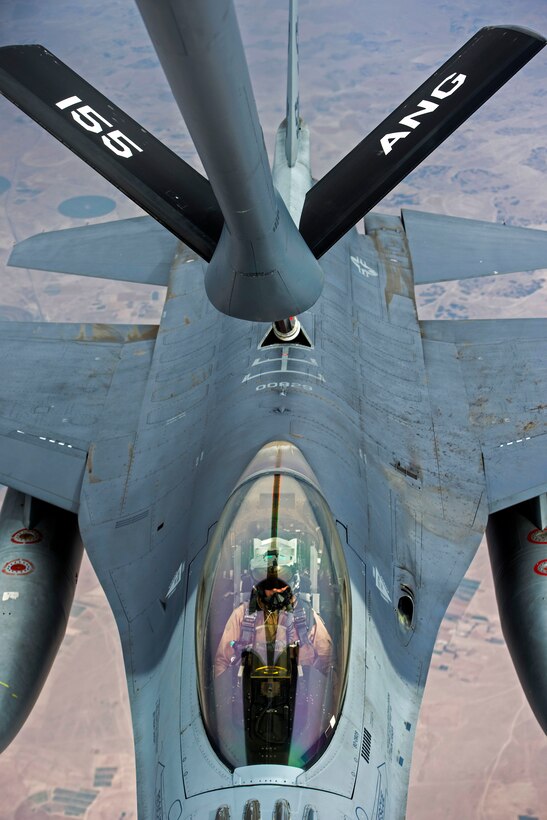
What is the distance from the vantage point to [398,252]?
11.2 m

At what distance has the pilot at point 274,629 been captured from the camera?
196 inches

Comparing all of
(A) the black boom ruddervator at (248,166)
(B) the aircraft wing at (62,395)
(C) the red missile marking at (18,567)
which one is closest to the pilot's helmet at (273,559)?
(A) the black boom ruddervator at (248,166)

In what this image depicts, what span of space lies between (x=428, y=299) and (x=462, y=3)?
38.6ft

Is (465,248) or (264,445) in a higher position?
(465,248)

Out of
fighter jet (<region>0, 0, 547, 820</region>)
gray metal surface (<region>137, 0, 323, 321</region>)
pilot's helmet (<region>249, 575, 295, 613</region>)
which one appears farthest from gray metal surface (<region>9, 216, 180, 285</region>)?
pilot's helmet (<region>249, 575, 295, 613</region>)

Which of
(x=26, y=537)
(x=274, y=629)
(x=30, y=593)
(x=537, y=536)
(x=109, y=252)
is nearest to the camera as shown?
(x=274, y=629)

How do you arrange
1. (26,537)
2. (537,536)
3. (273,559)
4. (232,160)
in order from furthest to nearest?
1. (26,537)
2. (537,536)
3. (273,559)
4. (232,160)

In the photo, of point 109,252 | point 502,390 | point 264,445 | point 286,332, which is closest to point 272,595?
point 264,445

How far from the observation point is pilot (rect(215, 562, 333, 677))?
16.3 feet

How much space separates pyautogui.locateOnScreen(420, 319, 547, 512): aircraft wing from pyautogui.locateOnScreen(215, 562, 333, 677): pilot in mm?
3261

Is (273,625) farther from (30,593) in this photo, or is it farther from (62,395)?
(62,395)

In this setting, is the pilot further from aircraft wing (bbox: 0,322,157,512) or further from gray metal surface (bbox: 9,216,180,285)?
gray metal surface (bbox: 9,216,180,285)

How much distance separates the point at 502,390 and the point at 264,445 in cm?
379

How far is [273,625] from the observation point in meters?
5.02
